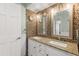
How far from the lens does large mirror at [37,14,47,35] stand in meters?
1.83

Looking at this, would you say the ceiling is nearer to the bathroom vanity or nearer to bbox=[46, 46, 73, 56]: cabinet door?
the bathroom vanity

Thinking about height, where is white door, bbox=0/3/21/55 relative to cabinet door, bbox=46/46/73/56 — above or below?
above

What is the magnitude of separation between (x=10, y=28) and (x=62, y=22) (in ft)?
2.39

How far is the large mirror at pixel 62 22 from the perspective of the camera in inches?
67.6

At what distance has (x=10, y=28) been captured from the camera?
1.80m

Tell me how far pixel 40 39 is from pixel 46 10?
1.38 ft

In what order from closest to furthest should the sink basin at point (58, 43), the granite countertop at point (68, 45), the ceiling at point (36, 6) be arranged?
the granite countertop at point (68, 45), the sink basin at point (58, 43), the ceiling at point (36, 6)

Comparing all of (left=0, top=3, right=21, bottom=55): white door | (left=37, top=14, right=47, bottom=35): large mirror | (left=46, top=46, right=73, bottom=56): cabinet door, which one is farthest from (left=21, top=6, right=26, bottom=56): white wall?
(left=46, top=46, right=73, bottom=56): cabinet door

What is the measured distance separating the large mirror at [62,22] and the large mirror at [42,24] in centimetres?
11

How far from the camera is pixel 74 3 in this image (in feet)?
5.73

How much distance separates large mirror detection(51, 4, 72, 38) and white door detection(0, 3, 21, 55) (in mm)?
496

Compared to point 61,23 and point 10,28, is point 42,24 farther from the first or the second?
point 10,28

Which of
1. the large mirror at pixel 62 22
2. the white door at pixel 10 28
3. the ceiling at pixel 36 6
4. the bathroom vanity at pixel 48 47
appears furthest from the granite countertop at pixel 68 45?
the ceiling at pixel 36 6

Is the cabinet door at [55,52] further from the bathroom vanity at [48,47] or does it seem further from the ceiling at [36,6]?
the ceiling at [36,6]
